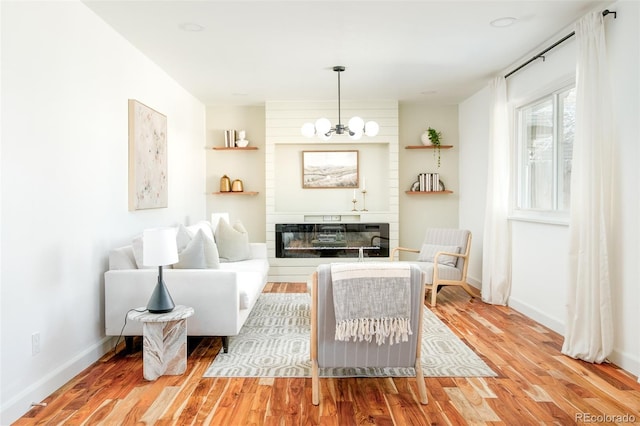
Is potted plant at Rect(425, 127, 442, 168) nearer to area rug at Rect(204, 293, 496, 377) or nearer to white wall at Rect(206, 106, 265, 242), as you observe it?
white wall at Rect(206, 106, 265, 242)

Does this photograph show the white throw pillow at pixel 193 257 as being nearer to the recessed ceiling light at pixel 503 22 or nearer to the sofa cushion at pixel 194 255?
the sofa cushion at pixel 194 255

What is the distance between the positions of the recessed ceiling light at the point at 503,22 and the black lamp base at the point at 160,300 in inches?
124

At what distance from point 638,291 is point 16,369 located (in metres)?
3.84

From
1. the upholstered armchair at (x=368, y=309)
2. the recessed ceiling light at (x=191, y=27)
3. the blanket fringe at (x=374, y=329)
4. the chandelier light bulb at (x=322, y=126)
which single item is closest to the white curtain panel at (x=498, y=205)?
the chandelier light bulb at (x=322, y=126)

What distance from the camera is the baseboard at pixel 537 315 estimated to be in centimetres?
408

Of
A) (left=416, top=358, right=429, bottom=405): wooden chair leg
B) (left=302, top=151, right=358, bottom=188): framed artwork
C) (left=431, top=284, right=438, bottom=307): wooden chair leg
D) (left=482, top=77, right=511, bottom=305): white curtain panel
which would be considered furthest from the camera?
(left=302, top=151, right=358, bottom=188): framed artwork

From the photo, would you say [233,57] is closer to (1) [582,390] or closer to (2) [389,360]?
(2) [389,360]

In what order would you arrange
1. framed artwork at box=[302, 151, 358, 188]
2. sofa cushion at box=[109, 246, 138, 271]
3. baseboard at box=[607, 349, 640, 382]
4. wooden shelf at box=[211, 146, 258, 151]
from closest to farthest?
baseboard at box=[607, 349, 640, 382] → sofa cushion at box=[109, 246, 138, 271] → wooden shelf at box=[211, 146, 258, 151] → framed artwork at box=[302, 151, 358, 188]

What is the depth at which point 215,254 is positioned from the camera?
3.96 meters

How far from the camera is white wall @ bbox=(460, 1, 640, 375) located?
3.12 m

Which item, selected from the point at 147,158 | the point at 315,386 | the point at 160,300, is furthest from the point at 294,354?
the point at 147,158

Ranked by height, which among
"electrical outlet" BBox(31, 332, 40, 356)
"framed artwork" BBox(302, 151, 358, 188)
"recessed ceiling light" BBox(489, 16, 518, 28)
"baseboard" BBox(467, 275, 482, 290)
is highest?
"recessed ceiling light" BBox(489, 16, 518, 28)

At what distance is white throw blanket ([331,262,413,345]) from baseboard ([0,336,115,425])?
1769 millimetres

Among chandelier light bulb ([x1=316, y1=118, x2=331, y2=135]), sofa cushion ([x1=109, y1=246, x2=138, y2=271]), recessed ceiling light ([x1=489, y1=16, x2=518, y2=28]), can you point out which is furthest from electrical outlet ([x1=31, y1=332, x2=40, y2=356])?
recessed ceiling light ([x1=489, y1=16, x2=518, y2=28])
